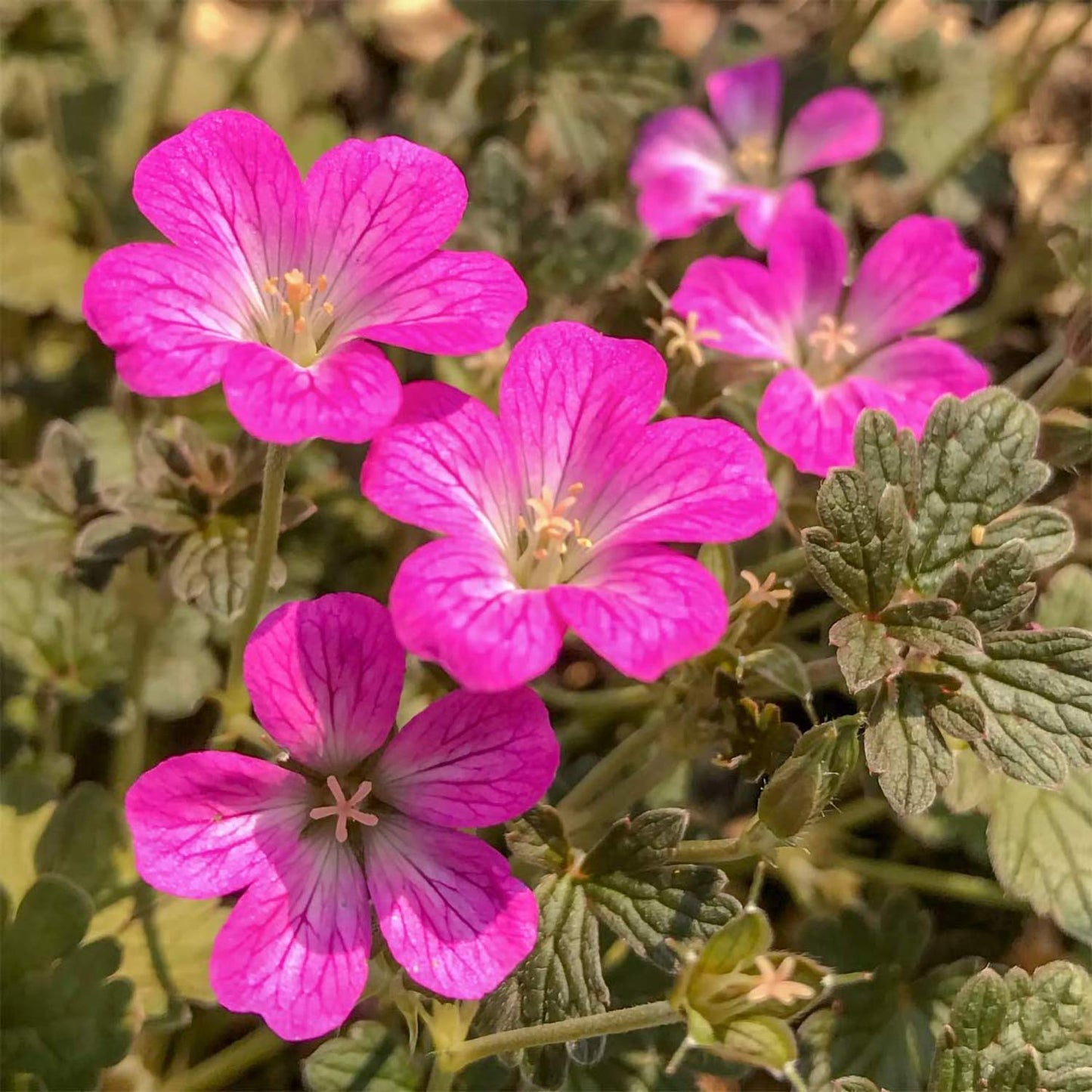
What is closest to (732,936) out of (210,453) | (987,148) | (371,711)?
(371,711)

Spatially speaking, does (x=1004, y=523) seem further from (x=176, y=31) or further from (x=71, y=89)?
(x=71, y=89)

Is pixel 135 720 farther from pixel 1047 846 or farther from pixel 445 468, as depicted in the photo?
pixel 1047 846

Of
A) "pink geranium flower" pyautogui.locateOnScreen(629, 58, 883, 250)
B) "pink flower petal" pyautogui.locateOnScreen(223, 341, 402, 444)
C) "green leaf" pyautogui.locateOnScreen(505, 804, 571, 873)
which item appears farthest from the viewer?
"pink geranium flower" pyautogui.locateOnScreen(629, 58, 883, 250)

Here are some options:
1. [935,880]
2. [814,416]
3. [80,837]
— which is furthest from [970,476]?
[80,837]

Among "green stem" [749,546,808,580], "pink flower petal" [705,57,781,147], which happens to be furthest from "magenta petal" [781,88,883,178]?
"green stem" [749,546,808,580]

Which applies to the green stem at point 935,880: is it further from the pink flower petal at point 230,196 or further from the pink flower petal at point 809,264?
the pink flower petal at point 230,196

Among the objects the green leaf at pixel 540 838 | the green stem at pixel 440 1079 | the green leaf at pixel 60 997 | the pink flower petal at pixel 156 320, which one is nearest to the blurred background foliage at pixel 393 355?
the green leaf at pixel 60 997

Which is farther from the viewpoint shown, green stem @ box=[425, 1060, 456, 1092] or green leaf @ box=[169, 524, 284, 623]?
green leaf @ box=[169, 524, 284, 623]

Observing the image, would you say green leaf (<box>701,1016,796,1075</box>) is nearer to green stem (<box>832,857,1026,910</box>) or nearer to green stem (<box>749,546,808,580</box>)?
green stem (<box>749,546,808,580</box>)
